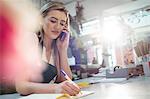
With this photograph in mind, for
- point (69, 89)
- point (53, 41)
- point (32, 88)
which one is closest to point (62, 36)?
Result: point (53, 41)

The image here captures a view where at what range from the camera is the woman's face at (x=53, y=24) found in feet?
4.59

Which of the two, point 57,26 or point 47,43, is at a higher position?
point 57,26

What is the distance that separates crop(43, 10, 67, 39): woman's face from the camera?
4.59 feet

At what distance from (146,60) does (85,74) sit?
62cm

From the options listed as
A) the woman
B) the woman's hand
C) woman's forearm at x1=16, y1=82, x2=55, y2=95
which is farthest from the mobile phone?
the woman's hand

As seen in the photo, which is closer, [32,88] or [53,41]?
[32,88]

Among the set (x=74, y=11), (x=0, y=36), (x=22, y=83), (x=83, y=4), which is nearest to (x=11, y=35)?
(x=0, y=36)

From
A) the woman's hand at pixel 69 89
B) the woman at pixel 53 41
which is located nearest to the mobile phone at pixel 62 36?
the woman at pixel 53 41

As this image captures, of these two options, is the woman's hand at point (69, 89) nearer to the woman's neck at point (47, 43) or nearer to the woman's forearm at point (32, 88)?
the woman's forearm at point (32, 88)

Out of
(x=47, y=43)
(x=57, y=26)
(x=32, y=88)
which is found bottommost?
(x=32, y=88)

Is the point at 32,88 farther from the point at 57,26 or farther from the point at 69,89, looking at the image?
the point at 57,26

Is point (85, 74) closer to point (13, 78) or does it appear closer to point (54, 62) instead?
point (54, 62)

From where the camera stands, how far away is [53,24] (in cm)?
142

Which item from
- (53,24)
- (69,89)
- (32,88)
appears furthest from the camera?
(53,24)
